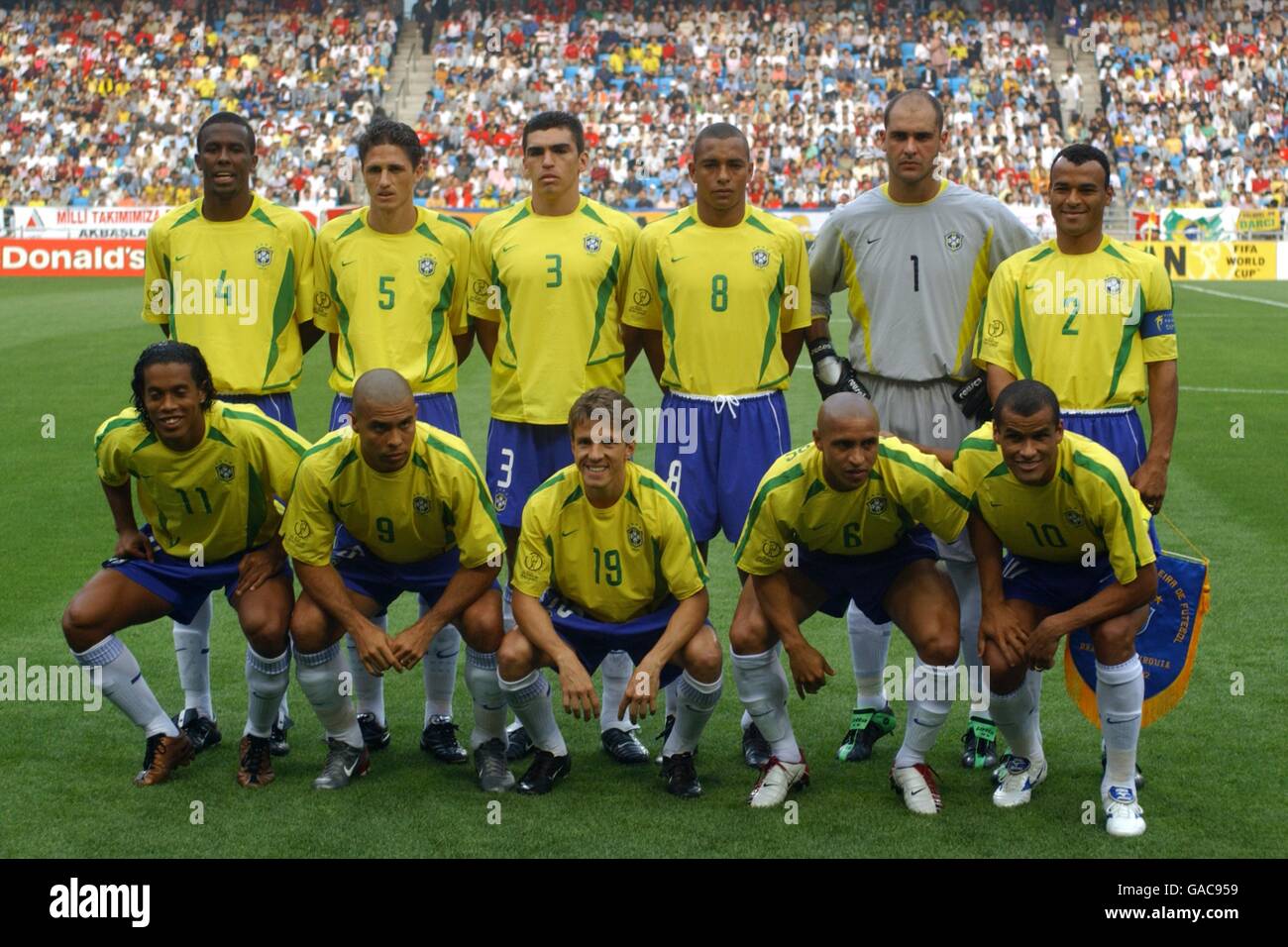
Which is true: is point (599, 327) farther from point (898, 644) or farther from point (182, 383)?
point (898, 644)

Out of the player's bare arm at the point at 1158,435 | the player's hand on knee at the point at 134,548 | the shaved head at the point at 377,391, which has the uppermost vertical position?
the shaved head at the point at 377,391

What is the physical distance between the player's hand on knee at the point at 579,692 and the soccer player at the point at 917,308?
118 centimetres

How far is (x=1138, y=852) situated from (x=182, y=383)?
3.42 meters

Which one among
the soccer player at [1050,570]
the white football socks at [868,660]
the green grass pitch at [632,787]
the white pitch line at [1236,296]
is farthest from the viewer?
the white pitch line at [1236,296]

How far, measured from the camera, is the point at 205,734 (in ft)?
18.7

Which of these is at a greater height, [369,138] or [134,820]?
[369,138]

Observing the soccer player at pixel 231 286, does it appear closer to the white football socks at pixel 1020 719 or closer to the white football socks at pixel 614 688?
the white football socks at pixel 614 688

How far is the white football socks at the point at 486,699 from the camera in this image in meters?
5.33

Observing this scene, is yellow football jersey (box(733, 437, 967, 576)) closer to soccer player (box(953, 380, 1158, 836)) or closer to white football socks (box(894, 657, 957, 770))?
soccer player (box(953, 380, 1158, 836))

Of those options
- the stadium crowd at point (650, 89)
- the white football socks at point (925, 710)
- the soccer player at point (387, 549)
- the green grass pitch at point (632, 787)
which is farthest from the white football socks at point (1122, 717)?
the stadium crowd at point (650, 89)

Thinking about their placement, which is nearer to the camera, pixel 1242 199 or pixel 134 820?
pixel 134 820

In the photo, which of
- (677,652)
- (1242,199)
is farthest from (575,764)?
(1242,199)

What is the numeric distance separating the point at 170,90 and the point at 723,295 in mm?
34726

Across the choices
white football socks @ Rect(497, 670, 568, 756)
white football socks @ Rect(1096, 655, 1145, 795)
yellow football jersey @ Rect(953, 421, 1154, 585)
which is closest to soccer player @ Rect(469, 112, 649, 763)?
white football socks @ Rect(497, 670, 568, 756)
